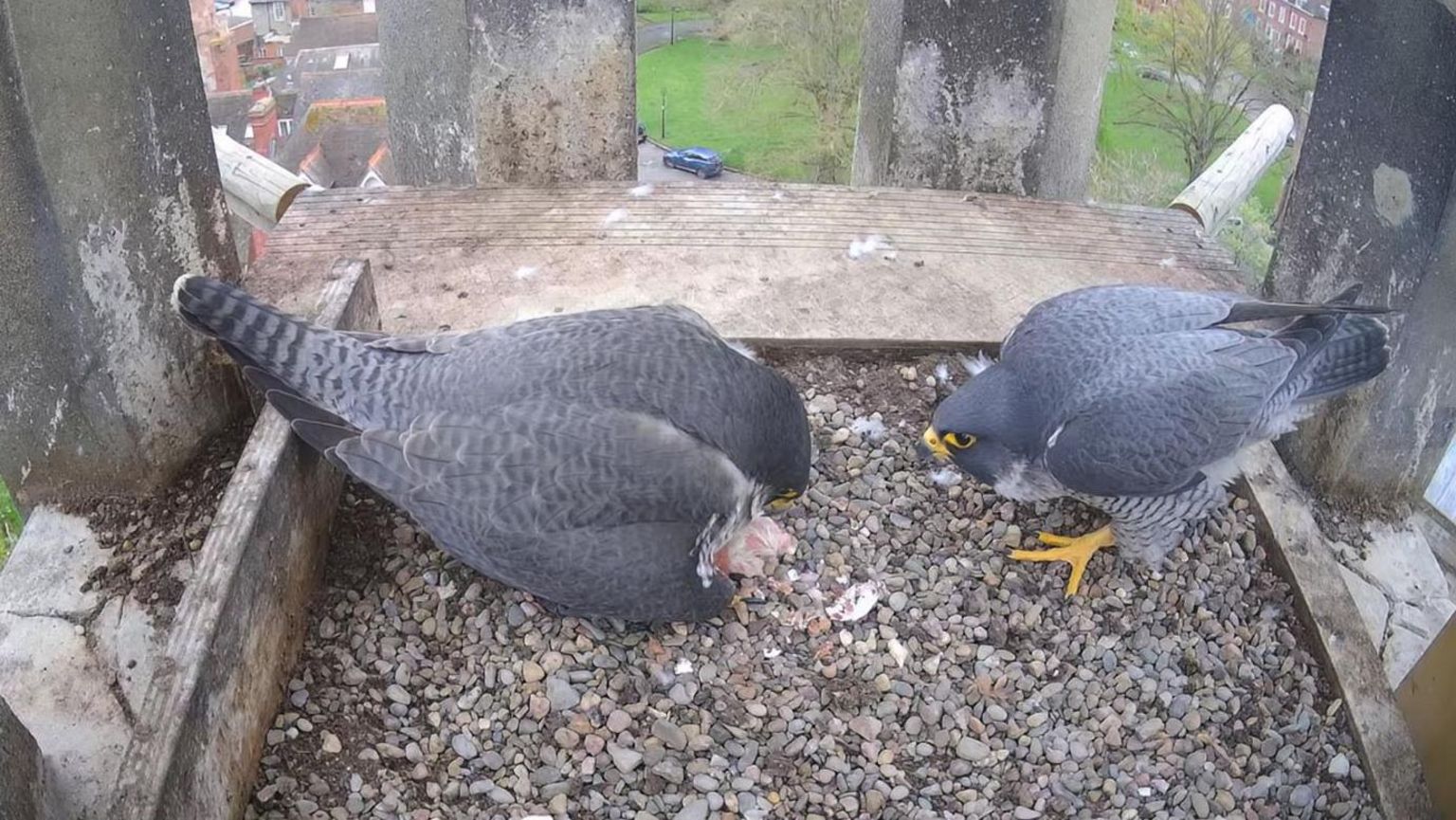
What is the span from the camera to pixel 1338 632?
7.74ft

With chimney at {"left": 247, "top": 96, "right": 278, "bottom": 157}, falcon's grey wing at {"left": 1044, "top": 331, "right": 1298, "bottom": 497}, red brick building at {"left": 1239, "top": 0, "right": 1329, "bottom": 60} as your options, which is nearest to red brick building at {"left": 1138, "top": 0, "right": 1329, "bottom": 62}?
red brick building at {"left": 1239, "top": 0, "right": 1329, "bottom": 60}

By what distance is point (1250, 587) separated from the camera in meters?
2.51

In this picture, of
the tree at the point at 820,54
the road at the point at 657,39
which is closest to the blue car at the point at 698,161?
the road at the point at 657,39

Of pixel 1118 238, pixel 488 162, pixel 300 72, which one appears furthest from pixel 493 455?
pixel 300 72

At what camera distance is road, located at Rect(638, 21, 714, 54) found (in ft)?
34.1

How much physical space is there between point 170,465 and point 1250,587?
2422mm

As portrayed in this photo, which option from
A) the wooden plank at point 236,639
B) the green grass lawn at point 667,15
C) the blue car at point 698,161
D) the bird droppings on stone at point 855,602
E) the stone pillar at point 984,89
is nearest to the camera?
the wooden plank at point 236,639

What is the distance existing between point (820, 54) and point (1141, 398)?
24.7ft

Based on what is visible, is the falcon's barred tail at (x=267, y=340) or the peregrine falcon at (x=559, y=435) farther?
the falcon's barred tail at (x=267, y=340)

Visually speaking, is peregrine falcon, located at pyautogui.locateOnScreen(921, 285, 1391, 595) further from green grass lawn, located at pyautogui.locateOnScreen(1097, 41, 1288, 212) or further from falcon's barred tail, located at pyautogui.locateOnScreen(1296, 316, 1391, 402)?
green grass lawn, located at pyautogui.locateOnScreen(1097, 41, 1288, 212)

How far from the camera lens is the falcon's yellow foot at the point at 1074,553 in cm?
251

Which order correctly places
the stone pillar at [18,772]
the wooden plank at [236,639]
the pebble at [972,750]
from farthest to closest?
the pebble at [972,750]
the wooden plank at [236,639]
the stone pillar at [18,772]

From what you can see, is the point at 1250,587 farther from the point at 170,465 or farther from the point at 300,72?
the point at 300,72

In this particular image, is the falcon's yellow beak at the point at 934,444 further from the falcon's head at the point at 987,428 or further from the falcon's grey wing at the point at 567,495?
the falcon's grey wing at the point at 567,495
